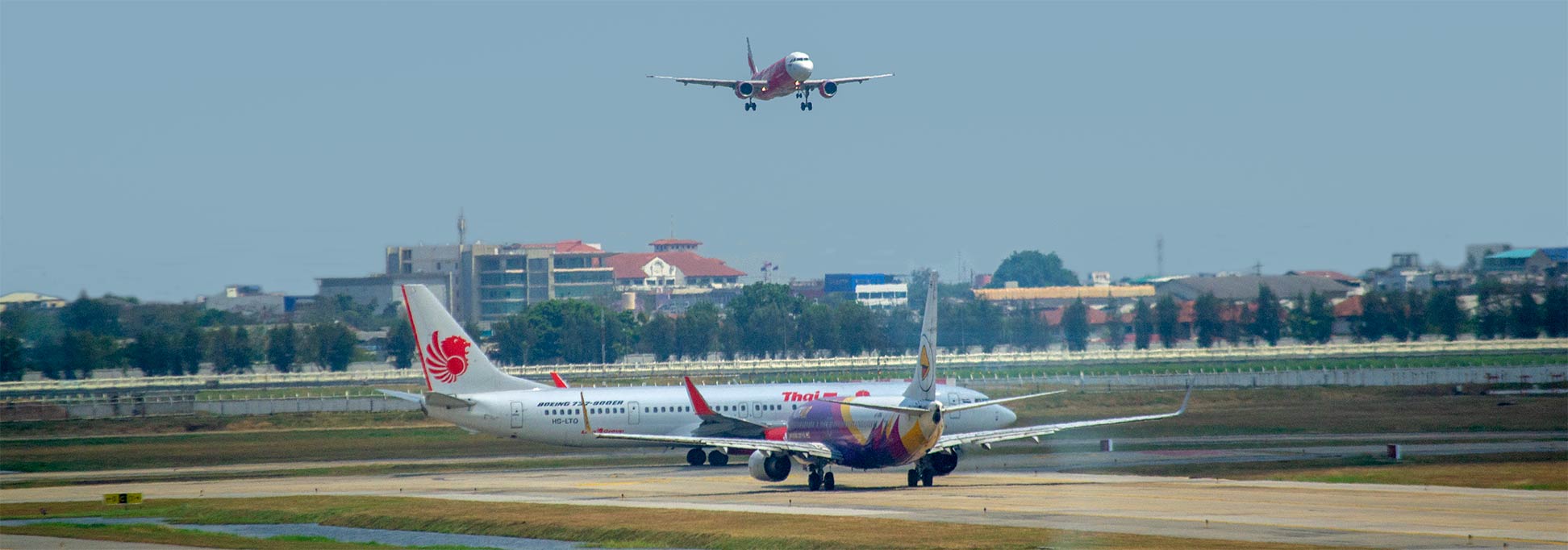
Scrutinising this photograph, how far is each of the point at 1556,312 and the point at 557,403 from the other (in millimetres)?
81863

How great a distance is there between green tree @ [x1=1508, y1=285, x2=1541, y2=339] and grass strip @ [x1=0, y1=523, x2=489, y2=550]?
99060mm

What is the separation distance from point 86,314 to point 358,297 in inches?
→ 3574

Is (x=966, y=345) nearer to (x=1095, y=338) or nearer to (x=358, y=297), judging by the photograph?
(x=1095, y=338)

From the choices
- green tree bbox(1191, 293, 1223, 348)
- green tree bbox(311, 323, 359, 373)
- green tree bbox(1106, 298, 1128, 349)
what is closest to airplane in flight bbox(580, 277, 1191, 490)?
green tree bbox(311, 323, 359, 373)

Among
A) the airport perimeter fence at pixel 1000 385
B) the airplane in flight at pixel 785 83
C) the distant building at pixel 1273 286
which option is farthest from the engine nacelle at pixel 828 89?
the distant building at pixel 1273 286

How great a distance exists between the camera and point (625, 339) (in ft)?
531

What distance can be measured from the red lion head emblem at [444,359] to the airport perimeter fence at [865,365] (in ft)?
185

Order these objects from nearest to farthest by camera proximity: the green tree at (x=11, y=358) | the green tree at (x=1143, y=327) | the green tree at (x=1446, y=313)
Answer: the green tree at (x=11, y=358)
the green tree at (x=1446, y=313)
the green tree at (x=1143, y=327)

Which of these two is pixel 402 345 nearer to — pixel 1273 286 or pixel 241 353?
pixel 241 353

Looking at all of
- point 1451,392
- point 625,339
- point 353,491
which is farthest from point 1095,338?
point 353,491

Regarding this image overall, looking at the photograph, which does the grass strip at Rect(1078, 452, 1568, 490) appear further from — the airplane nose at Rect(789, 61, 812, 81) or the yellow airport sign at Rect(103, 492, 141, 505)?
the yellow airport sign at Rect(103, 492, 141, 505)

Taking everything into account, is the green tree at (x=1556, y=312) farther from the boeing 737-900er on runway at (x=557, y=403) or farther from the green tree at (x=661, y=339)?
the green tree at (x=661, y=339)

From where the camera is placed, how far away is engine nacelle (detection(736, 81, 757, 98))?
64688mm

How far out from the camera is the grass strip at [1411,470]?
4984 cm
